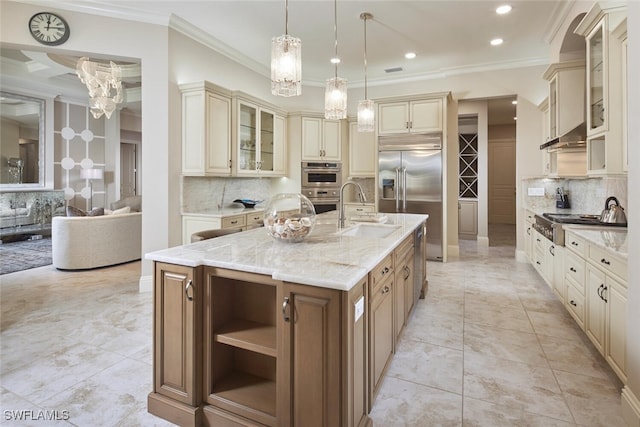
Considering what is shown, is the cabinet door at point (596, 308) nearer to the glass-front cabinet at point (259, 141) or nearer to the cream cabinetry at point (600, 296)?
the cream cabinetry at point (600, 296)

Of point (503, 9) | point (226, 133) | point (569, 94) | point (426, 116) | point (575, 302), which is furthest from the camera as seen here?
point (426, 116)

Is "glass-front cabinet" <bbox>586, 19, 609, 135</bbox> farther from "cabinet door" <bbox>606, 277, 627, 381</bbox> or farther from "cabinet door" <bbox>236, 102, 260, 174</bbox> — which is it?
"cabinet door" <bbox>236, 102, 260, 174</bbox>

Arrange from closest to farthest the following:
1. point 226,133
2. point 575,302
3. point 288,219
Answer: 1. point 288,219
2. point 575,302
3. point 226,133

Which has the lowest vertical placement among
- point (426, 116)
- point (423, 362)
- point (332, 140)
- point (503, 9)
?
point (423, 362)

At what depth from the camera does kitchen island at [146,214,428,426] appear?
4.79ft

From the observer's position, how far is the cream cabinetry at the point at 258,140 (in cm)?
486

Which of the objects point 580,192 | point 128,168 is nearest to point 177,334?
point 580,192

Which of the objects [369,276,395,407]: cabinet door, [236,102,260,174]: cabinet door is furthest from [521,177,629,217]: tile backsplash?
[236,102,260,174]: cabinet door

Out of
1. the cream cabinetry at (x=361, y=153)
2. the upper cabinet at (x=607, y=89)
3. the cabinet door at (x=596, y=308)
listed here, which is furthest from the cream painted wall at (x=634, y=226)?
the cream cabinetry at (x=361, y=153)

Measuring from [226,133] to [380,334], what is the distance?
11.6ft

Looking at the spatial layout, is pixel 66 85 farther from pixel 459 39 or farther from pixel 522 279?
pixel 522 279

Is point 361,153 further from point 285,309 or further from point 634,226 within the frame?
point 285,309

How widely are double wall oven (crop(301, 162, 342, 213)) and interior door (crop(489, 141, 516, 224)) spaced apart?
648 centimetres

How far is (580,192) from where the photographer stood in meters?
4.39
